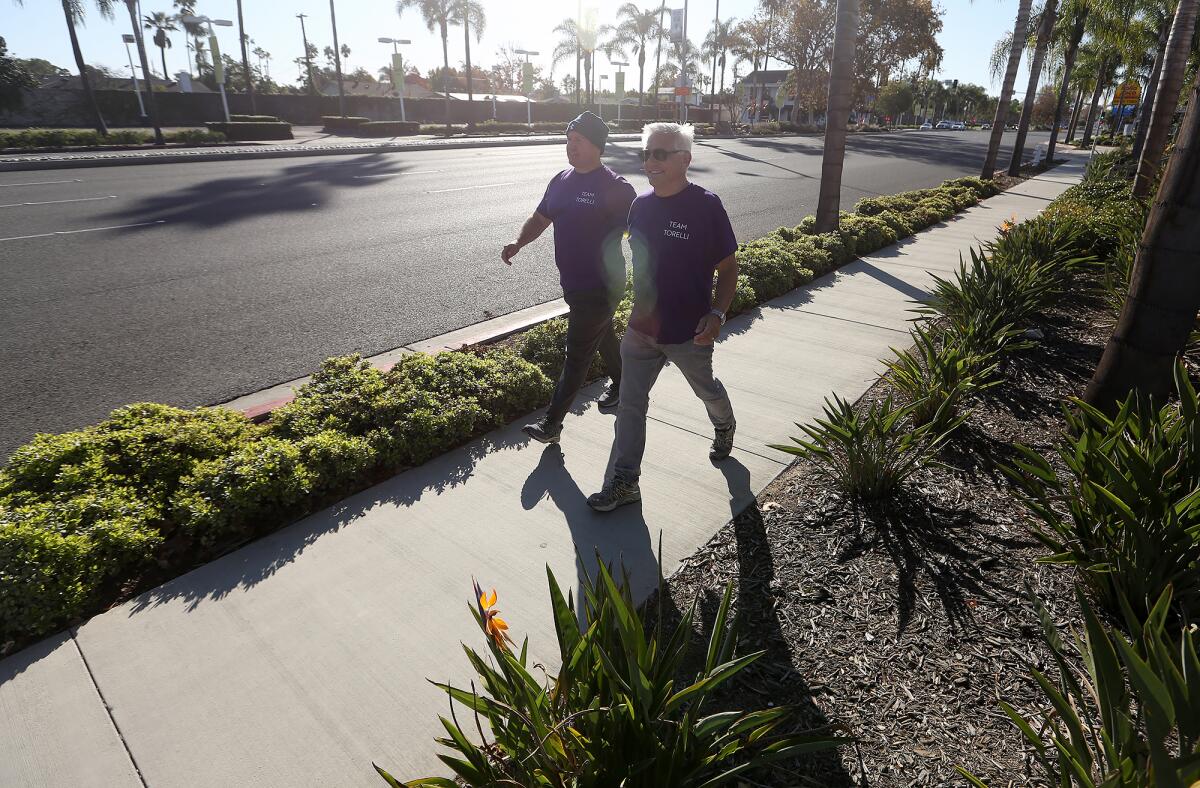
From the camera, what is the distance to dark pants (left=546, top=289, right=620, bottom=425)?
4.01 m

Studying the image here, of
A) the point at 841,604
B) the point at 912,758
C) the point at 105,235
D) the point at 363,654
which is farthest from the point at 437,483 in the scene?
the point at 105,235

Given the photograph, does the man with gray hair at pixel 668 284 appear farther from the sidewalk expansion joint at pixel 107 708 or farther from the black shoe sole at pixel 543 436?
the sidewalk expansion joint at pixel 107 708

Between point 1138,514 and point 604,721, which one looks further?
point 1138,514

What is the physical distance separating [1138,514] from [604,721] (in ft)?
6.73

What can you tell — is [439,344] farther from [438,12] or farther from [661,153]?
[438,12]

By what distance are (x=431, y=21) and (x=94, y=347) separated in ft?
171

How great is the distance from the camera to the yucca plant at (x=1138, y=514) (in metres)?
2.37

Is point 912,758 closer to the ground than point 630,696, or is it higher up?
closer to the ground

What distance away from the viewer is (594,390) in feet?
16.8

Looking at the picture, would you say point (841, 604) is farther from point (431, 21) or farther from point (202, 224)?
point (431, 21)

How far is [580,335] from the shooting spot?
4.09 meters

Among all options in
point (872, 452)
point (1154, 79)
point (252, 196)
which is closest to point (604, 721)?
point (872, 452)

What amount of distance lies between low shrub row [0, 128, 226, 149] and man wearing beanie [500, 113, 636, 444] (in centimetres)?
2713

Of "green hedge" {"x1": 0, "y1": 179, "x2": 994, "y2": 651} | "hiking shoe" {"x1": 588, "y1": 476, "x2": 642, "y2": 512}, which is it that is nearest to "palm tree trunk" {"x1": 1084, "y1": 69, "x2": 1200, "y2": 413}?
"hiking shoe" {"x1": 588, "y1": 476, "x2": 642, "y2": 512}
